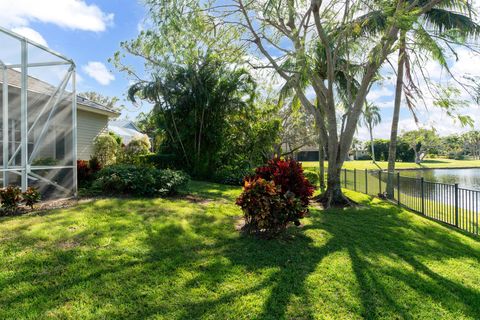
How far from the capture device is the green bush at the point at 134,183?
7.07 metres

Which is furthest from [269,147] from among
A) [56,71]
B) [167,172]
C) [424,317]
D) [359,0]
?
[424,317]

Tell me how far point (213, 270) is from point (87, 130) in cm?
1025

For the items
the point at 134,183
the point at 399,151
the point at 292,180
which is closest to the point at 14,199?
the point at 134,183

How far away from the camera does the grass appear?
277 centimetres

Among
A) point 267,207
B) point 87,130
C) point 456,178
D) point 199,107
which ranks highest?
point 199,107

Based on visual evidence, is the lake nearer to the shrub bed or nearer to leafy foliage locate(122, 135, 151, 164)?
leafy foliage locate(122, 135, 151, 164)

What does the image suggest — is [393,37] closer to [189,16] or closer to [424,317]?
[189,16]

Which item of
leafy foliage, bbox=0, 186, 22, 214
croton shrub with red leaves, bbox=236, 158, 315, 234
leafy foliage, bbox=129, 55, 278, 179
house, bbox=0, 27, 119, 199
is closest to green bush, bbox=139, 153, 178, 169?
leafy foliage, bbox=129, 55, 278, 179

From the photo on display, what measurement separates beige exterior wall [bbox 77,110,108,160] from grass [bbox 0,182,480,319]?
265 inches

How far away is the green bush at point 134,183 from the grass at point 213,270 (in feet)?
4.46

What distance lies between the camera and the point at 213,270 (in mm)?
3514

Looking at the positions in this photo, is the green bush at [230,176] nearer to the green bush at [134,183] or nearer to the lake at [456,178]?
the green bush at [134,183]

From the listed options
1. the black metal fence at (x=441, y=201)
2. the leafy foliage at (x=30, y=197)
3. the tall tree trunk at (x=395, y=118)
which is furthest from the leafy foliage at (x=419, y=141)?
the leafy foliage at (x=30, y=197)

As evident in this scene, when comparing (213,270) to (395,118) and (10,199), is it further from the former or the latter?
(395,118)
